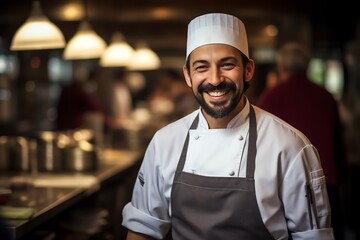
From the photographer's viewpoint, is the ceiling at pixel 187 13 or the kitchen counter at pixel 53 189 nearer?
the kitchen counter at pixel 53 189

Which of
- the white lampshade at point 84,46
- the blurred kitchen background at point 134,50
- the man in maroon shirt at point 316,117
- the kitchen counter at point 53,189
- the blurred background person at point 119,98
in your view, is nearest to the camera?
the kitchen counter at point 53,189

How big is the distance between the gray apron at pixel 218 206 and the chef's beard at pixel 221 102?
Answer: 15 cm

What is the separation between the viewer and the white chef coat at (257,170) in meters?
2.50

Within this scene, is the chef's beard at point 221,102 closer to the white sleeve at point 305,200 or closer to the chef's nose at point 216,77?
the chef's nose at point 216,77

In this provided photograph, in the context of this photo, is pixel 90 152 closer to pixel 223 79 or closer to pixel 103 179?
pixel 103 179

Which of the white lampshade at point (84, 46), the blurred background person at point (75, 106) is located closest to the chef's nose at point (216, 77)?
the white lampshade at point (84, 46)

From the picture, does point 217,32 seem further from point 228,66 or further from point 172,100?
point 172,100

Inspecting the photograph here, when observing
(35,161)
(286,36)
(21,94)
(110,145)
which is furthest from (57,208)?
(21,94)

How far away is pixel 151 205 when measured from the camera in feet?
9.09

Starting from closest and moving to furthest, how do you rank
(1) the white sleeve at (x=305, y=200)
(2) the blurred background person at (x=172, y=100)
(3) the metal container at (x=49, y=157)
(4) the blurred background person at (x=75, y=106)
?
(1) the white sleeve at (x=305, y=200), (3) the metal container at (x=49, y=157), (4) the blurred background person at (x=75, y=106), (2) the blurred background person at (x=172, y=100)

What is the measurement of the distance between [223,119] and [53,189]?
2.01 m

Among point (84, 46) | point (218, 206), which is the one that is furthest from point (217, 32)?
point (84, 46)

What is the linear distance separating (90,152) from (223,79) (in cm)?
284

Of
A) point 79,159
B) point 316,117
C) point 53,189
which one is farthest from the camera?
point 79,159
